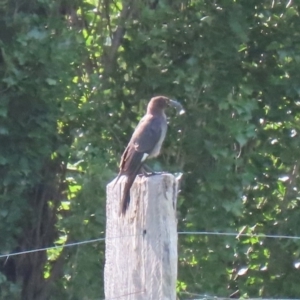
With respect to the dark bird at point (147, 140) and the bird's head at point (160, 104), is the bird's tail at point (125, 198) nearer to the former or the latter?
the dark bird at point (147, 140)

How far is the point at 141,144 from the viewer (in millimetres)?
5051

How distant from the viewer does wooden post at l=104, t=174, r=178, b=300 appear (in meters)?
2.95

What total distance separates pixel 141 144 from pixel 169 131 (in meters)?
1.71

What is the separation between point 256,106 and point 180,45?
0.83 metres

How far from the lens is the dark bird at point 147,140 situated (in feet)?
14.3

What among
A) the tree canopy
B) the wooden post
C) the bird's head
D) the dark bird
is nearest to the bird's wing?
the dark bird

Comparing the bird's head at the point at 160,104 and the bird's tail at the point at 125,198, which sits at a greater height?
the bird's head at the point at 160,104

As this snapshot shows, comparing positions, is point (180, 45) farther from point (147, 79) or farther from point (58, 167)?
point (58, 167)

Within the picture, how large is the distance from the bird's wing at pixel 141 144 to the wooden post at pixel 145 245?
3.13 ft

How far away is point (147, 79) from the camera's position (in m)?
6.66

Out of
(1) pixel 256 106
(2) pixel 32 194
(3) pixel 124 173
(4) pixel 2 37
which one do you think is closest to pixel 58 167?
(2) pixel 32 194

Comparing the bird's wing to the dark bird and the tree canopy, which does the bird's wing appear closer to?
the dark bird

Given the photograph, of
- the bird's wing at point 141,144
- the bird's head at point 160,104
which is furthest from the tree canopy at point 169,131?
the bird's wing at point 141,144

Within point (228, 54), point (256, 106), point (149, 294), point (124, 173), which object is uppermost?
point (228, 54)
